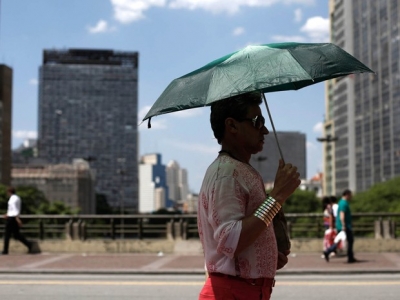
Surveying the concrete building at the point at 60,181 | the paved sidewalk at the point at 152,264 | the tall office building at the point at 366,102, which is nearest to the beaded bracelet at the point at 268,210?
the paved sidewalk at the point at 152,264

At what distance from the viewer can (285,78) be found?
3250 millimetres

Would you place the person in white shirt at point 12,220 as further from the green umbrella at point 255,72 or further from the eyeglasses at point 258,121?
the eyeglasses at point 258,121

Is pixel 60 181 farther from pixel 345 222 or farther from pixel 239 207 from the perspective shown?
pixel 239 207

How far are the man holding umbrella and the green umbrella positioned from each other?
0.09 meters

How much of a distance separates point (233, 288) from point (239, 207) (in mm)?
383

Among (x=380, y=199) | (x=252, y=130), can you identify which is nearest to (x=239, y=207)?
(x=252, y=130)

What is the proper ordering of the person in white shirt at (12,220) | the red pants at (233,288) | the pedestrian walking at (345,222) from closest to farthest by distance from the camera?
the red pants at (233,288)
the pedestrian walking at (345,222)
the person in white shirt at (12,220)

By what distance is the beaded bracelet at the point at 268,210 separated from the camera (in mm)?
2975

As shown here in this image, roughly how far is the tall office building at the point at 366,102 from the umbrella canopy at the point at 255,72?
12328 centimetres

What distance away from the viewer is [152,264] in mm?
15258

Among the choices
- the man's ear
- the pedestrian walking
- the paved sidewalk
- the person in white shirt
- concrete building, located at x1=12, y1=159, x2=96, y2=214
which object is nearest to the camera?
the man's ear

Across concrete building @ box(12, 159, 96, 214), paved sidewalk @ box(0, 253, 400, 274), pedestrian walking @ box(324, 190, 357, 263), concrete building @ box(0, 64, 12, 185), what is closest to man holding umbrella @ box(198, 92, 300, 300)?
paved sidewalk @ box(0, 253, 400, 274)

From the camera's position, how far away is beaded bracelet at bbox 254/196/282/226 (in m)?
2.97

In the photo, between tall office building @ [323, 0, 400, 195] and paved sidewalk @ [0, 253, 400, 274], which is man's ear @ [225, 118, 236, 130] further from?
tall office building @ [323, 0, 400, 195]
